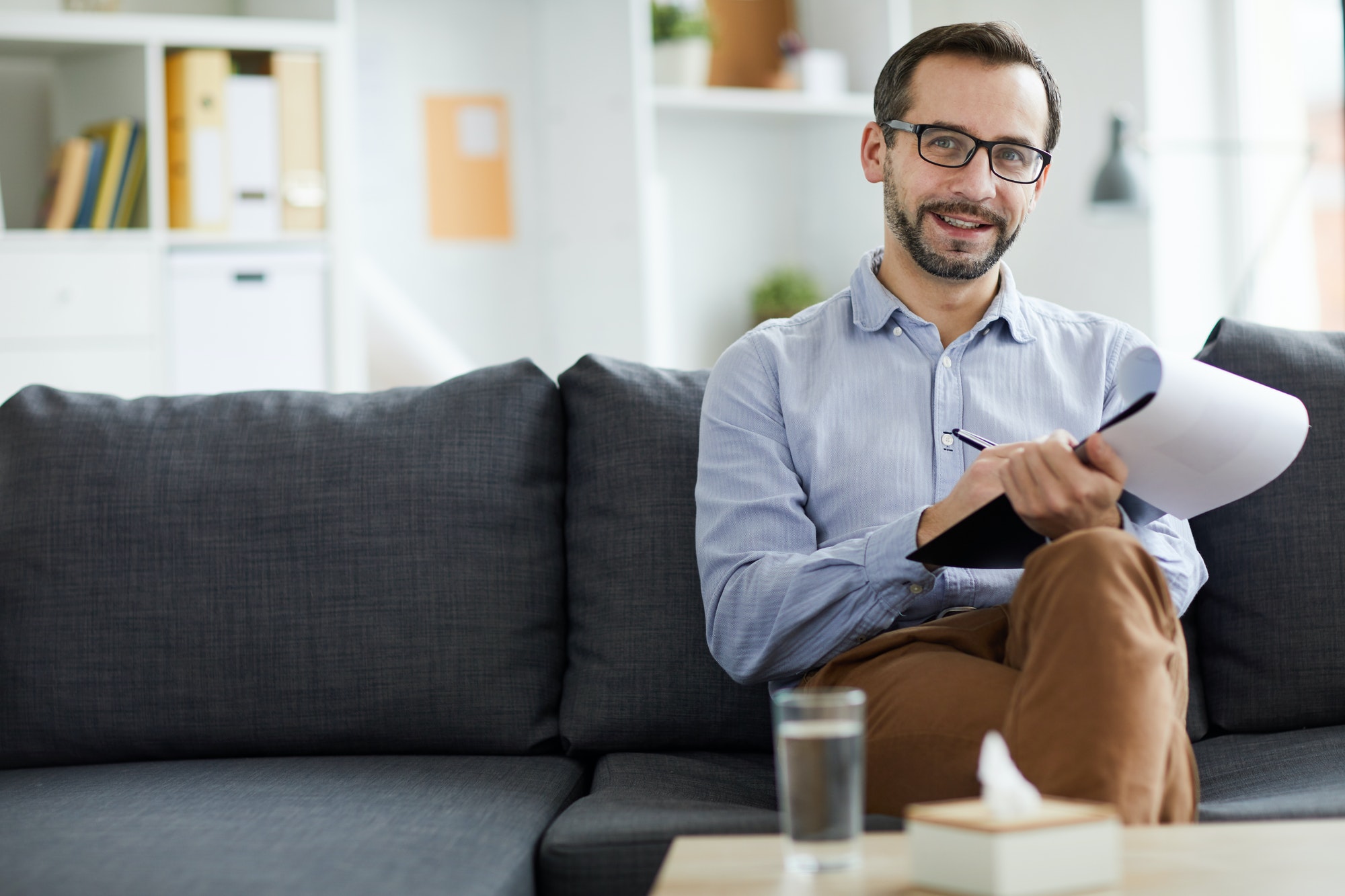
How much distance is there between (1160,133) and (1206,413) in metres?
2.67

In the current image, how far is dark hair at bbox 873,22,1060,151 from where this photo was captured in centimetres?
160

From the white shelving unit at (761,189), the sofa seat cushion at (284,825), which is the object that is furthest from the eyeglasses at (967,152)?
the white shelving unit at (761,189)

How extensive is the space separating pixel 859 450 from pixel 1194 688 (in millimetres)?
531

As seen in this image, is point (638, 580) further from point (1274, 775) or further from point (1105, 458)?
point (1274, 775)

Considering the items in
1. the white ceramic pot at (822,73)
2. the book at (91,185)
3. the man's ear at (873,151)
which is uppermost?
the white ceramic pot at (822,73)

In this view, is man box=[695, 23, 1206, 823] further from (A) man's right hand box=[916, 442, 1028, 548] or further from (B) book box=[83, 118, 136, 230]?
(B) book box=[83, 118, 136, 230]

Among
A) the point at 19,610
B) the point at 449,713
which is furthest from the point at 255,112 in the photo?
the point at 449,713

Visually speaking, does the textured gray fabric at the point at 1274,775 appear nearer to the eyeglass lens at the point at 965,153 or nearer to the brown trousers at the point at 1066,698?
the brown trousers at the point at 1066,698

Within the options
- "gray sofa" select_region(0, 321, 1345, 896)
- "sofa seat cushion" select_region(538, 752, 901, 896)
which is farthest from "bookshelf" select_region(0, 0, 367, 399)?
"sofa seat cushion" select_region(538, 752, 901, 896)

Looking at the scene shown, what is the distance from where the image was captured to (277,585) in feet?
5.19

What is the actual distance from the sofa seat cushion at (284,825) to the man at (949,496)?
12.1 inches

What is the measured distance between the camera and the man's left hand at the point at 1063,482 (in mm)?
1207

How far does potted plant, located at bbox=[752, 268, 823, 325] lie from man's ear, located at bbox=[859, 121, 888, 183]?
218 centimetres

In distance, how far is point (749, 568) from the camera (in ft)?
4.60
